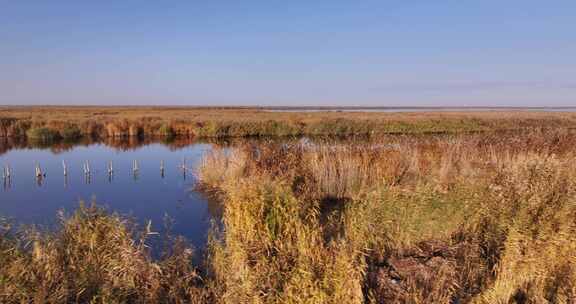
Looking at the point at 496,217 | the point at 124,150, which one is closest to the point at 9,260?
the point at 496,217

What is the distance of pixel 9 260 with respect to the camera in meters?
4.48

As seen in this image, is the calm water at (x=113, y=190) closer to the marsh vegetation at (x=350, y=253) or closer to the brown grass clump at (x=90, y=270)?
the brown grass clump at (x=90, y=270)

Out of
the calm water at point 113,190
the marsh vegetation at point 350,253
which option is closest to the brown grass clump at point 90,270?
the marsh vegetation at point 350,253

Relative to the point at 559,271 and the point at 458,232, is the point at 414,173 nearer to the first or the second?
the point at 458,232

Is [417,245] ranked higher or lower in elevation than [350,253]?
lower

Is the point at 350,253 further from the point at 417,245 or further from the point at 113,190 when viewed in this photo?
the point at 113,190

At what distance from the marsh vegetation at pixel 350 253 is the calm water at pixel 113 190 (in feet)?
6.33

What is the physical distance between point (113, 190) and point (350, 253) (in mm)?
10769

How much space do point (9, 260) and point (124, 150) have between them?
19644mm

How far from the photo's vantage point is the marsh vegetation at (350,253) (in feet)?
13.5

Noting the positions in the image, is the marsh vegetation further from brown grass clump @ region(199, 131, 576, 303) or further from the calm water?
the calm water

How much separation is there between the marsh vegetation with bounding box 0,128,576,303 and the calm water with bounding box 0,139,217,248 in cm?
193

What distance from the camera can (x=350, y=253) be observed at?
4.37m

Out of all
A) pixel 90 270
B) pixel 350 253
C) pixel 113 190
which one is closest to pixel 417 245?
pixel 350 253
